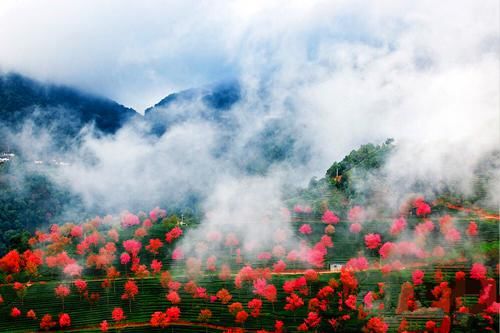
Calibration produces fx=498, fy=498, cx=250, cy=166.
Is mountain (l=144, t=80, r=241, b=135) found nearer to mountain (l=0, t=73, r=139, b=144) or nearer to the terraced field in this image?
mountain (l=0, t=73, r=139, b=144)

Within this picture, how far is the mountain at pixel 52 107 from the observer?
33406mm

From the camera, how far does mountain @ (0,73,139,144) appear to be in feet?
110

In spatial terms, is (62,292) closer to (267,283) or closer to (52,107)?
(267,283)

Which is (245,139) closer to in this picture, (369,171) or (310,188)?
(310,188)

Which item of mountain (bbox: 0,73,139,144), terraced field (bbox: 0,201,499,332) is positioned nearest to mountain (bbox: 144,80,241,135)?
mountain (bbox: 0,73,139,144)

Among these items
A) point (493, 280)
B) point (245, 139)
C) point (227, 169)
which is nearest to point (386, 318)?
point (493, 280)

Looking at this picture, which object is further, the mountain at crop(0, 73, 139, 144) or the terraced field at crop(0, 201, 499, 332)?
the mountain at crop(0, 73, 139, 144)

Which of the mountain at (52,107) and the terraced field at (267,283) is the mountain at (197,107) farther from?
the terraced field at (267,283)

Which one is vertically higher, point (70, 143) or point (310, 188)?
point (70, 143)

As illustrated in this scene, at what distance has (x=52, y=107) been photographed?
115 feet

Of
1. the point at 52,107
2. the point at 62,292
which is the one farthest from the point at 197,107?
the point at 62,292

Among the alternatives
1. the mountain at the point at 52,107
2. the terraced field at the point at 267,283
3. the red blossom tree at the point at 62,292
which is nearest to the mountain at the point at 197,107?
the mountain at the point at 52,107

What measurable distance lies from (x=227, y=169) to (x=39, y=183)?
10371 mm

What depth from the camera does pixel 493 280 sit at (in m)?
15.1
